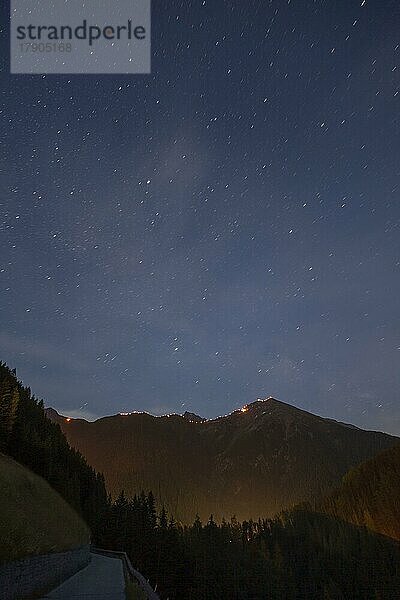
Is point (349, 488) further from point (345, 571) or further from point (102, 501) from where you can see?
point (102, 501)

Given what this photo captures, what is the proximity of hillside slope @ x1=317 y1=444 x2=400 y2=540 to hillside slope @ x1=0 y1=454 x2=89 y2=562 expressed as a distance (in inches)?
773

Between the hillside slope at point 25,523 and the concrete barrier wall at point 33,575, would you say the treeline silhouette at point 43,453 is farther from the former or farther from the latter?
the concrete barrier wall at point 33,575

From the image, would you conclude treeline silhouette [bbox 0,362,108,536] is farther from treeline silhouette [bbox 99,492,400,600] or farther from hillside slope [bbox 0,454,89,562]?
treeline silhouette [bbox 99,492,400,600]

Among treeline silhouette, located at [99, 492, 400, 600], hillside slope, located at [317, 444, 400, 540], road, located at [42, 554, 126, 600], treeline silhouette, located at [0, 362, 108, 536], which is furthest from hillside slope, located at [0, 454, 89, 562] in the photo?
hillside slope, located at [317, 444, 400, 540]

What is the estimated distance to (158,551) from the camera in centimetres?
4016

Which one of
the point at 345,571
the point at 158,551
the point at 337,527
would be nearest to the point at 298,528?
the point at 337,527

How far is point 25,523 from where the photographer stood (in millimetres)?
22156

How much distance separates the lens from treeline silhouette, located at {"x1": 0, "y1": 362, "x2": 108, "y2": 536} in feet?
151

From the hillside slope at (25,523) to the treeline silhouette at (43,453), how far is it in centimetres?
686

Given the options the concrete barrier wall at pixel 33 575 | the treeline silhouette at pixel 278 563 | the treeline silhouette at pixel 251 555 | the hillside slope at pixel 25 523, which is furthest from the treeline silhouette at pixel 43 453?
the concrete barrier wall at pixel 33 575

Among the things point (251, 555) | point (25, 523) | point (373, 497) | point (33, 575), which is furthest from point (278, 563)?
point (33, 575)

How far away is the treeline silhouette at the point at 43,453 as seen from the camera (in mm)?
45906

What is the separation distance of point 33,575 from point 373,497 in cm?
3391

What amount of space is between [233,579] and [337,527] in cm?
1212
